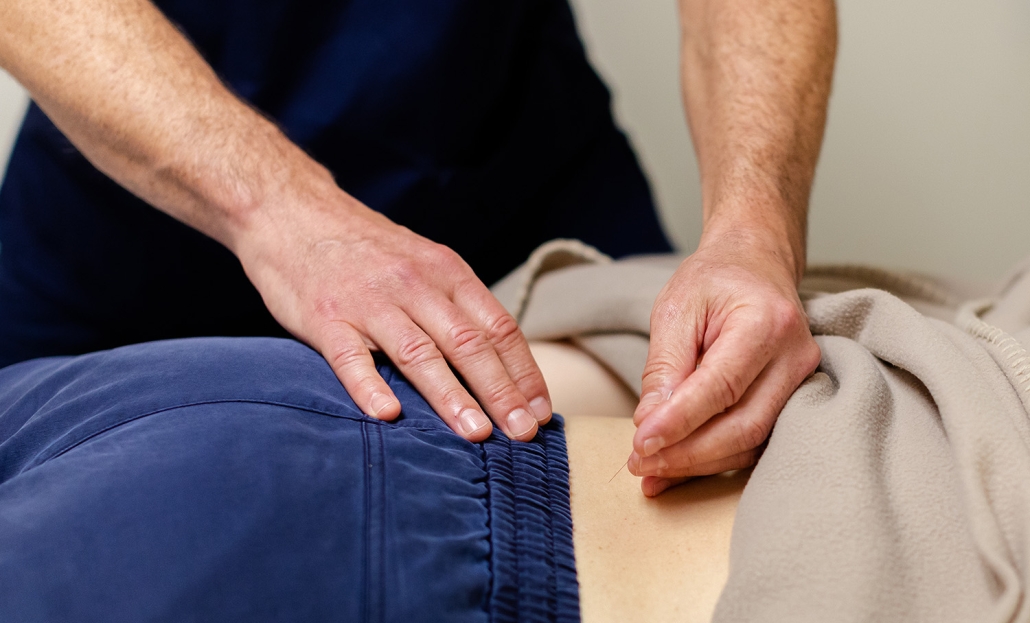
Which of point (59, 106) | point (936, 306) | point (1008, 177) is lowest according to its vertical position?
point (1008, 177)

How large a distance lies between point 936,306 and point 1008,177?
26.6 inches

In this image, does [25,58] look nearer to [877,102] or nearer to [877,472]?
[877,472]

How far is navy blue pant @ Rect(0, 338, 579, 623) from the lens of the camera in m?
0.43

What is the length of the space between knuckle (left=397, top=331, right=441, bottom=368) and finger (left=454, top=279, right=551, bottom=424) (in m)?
0.05

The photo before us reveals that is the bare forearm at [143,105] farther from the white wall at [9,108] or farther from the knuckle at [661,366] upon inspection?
the white wall at [9,108]

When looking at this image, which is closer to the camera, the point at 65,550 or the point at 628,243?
the point at 65,550

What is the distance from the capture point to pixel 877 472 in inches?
19.4

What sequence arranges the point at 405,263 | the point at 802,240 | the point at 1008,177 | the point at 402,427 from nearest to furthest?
the point at 402,427, the point at 405,263, the point at 802,240, the point at 1008,177

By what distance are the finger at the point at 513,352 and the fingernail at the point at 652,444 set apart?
120mm

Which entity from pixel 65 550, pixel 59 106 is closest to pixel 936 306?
pixel 65 550

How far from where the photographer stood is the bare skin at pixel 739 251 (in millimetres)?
547

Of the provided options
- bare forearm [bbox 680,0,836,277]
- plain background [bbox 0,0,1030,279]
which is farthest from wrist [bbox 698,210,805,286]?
plain background [bbox 0,0,1030,279]

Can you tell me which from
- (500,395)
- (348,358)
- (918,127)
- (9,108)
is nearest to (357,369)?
(348,358)

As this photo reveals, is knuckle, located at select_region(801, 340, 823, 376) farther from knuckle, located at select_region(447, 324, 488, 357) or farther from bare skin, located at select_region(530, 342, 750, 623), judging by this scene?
knuckle, located at select_region(447, 324, 488, 357)
